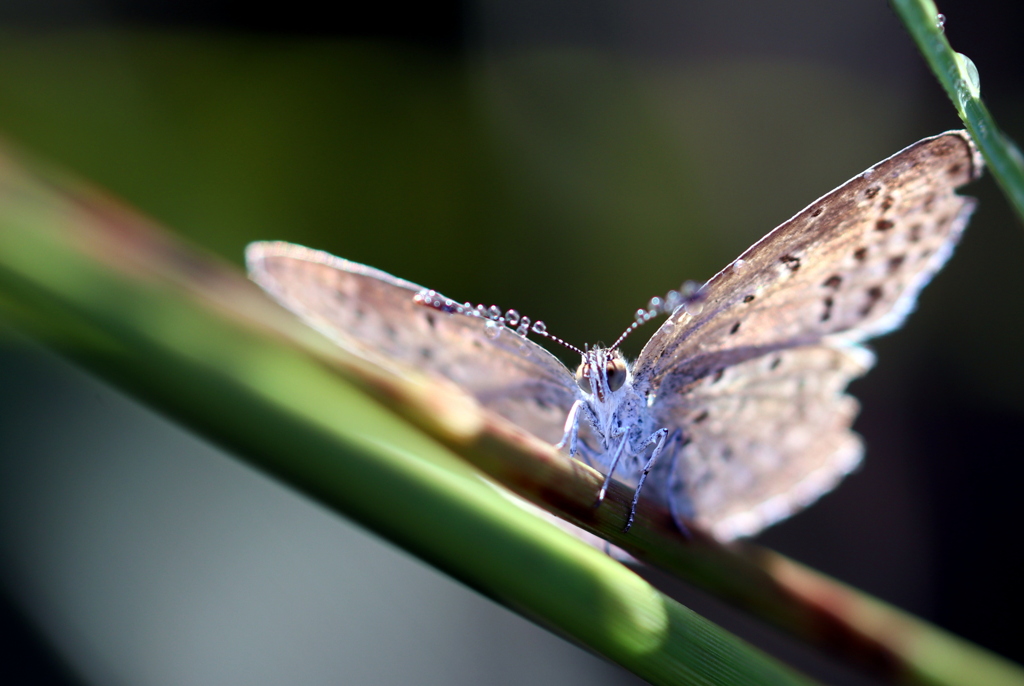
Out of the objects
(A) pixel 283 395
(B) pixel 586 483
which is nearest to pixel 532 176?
(B) pixel 586 483

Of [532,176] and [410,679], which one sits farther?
[532,176]

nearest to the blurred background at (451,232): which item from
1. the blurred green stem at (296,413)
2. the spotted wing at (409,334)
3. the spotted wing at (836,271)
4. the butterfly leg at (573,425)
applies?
the spotted wing at (409,334)

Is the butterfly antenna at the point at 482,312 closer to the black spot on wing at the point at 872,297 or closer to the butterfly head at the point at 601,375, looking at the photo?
the butterfly head at the point at 601,375

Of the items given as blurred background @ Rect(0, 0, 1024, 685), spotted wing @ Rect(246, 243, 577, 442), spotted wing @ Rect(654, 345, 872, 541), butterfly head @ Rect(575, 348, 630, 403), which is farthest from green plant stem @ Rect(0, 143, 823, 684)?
blurred background @ Rect(0, 0, 1024, 685)

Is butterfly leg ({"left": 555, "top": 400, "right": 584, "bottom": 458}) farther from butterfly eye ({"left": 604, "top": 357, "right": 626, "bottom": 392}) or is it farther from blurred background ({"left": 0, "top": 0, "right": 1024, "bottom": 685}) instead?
blurred background ({"left": 0, "top": 0, "right": 1024, "bottom": 685})

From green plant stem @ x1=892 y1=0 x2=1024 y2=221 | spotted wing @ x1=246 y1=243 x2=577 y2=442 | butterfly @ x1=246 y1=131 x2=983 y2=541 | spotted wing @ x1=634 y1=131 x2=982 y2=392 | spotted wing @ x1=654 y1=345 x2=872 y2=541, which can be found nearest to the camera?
green plant stem @ x1=892 y1=0 x2=1024 y2=221

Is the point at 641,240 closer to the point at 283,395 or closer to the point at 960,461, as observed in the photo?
the point at 960,461

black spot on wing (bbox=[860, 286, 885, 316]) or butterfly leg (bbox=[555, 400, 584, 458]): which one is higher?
black spot on wing (bbox=[860, 286, 885, 316])
